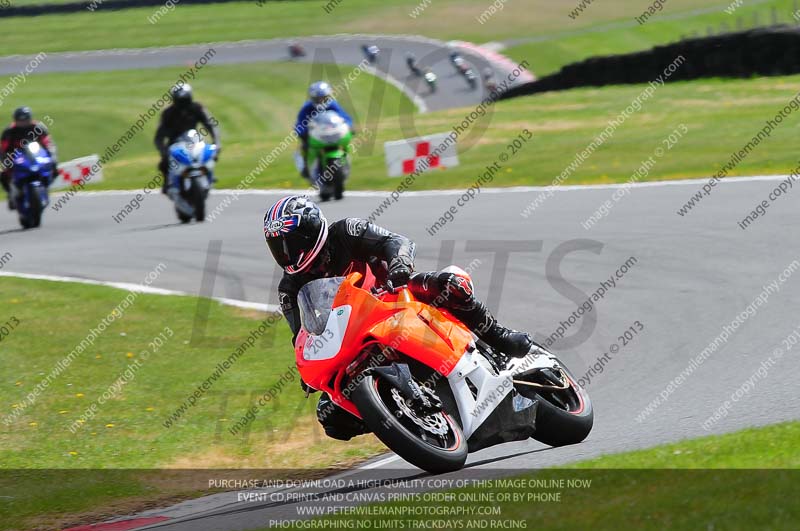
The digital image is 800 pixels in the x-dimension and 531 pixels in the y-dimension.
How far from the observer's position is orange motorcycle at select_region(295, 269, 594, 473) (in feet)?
21.4

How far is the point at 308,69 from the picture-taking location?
49.1 m

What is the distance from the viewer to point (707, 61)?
27.8 m

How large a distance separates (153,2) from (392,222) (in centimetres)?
4579

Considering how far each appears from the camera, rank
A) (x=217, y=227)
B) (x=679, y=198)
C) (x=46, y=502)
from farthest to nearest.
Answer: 1. (x=217, y=227)
2. (x=679, y=198)
3. (x=46, y=502)

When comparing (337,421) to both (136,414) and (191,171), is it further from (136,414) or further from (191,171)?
(191,171)

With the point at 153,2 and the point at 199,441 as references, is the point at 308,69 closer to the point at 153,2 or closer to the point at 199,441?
the point at 153,2

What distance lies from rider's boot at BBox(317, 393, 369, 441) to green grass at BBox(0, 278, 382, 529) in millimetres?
1067

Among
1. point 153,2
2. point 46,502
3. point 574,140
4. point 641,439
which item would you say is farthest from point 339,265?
point 153,2

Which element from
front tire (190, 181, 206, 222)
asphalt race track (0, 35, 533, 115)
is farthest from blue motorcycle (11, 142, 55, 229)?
asphalt race track (0, 35, 533, 115)

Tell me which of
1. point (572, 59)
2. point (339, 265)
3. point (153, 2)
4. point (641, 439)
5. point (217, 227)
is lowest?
point (153, 2)

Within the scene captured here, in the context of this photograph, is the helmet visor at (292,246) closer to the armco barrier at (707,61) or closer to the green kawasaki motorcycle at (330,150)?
the green kawasaki motorcycle at (330,150)

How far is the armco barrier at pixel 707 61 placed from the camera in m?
26.0

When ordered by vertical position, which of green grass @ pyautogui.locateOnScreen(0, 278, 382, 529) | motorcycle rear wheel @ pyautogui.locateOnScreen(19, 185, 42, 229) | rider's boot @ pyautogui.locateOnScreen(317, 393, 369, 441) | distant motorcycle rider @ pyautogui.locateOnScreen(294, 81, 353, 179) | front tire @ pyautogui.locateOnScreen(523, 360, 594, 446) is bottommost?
motorcycle rear wheel @ pyautogui.locateOnScreen(19, 185, 42, 229)

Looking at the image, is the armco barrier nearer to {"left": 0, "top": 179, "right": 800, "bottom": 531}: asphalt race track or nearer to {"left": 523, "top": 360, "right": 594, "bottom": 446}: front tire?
{"left": 0, "top": 179, "right": 800, "bottom": 531}: asphalt race track
